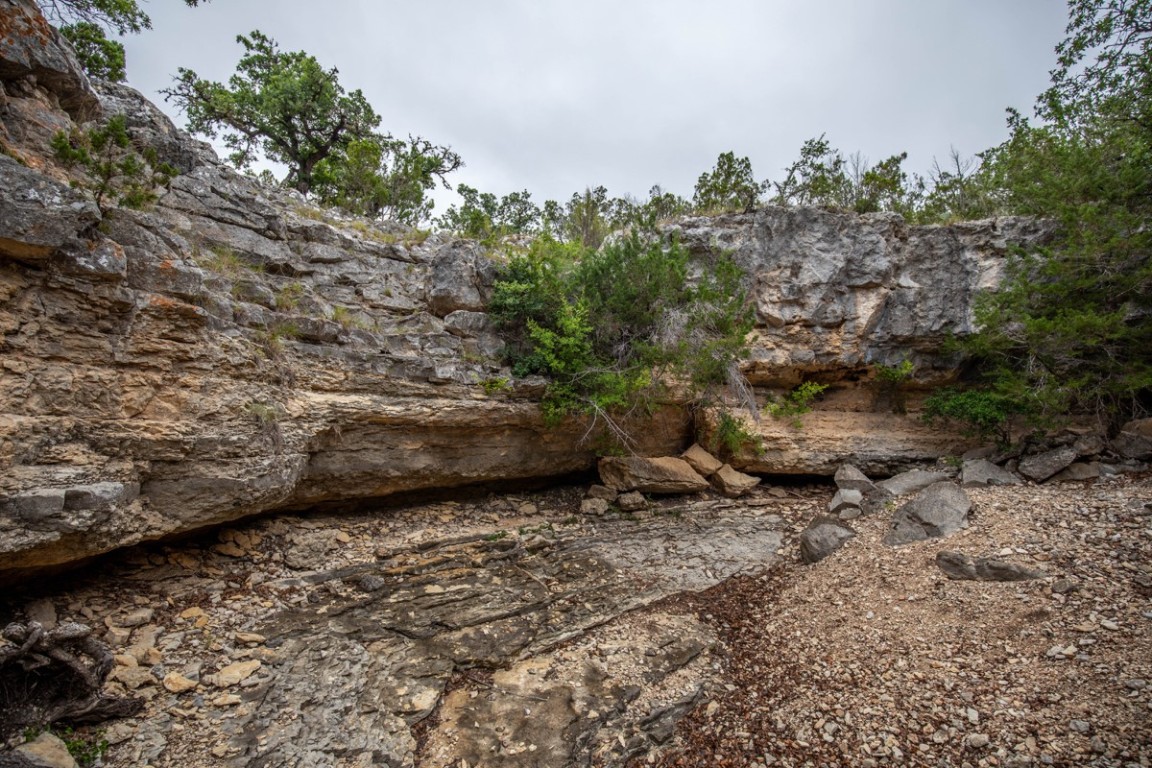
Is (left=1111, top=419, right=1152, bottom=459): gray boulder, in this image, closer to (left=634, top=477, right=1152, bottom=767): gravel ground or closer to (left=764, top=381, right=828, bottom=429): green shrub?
(left=634, top=477, right=1152, bottom=767): gravel ground

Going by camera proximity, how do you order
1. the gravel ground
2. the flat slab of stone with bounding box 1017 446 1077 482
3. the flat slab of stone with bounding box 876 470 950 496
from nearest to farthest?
the gravel ground
the flat slab of stone with bounding box 1017 446 1077 482
the flat slab of stone with bounding box 876 470 950 496

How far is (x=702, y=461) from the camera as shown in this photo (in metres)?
9.97

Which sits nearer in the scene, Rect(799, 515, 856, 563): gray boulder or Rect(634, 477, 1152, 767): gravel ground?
Rect(634, 477, 1152, 767): gravel ground

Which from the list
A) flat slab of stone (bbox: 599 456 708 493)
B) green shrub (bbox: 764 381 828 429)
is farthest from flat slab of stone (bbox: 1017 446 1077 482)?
flat slab of stone (bbox: 599 456 708 493)

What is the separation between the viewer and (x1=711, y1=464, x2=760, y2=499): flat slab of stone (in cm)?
969

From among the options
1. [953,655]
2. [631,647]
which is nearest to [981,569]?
[953,655]

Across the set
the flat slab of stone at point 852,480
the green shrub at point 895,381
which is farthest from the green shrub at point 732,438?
the green shrub at point 895,381

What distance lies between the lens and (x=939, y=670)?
4668mm

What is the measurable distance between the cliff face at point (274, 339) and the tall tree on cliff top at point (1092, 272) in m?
1.47

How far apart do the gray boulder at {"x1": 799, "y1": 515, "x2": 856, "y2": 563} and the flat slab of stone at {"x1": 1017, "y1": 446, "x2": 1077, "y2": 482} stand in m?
3.55

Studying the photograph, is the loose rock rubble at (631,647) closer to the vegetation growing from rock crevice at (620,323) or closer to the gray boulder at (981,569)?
the gray boulder at (981,569)

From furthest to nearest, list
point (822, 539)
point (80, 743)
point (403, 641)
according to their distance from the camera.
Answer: point (822, 539), point (403, 641), point (80, 743)

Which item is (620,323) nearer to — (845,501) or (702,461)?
(702,461)

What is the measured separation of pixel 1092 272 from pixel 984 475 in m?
3.84
